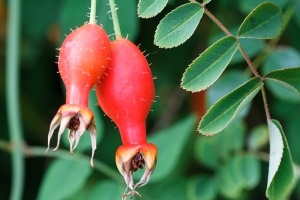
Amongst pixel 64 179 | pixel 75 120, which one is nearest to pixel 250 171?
pixel 64 179

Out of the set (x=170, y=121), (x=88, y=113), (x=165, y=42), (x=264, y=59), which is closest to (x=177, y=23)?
(x=165, y=42)

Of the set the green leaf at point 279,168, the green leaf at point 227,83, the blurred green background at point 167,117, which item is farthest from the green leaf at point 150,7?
the green leaf at point 227,83

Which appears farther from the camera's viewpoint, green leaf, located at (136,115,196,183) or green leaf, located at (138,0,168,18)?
green leaf, located at (136,115,196,183)

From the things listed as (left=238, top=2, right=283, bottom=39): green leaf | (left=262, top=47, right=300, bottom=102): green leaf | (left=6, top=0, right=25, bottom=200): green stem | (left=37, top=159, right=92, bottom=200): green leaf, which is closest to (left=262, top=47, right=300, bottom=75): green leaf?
(left=262, top=47, right=300, bottom=102): green leaf

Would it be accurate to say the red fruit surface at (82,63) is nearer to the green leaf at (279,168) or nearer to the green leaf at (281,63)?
the green leaf at (279,168)

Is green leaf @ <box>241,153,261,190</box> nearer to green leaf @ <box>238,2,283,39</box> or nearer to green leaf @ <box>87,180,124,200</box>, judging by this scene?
green leaf @ <box>87,180,124,200</box>

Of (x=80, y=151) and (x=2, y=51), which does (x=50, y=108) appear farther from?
(x=80, y=151)
